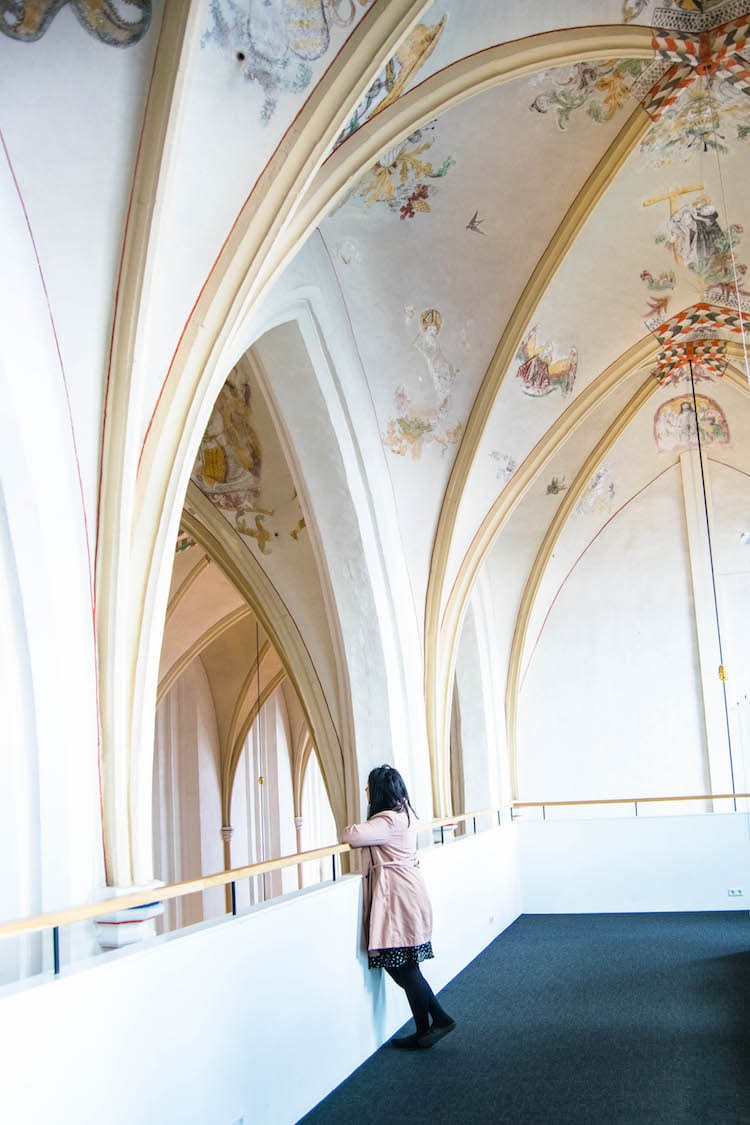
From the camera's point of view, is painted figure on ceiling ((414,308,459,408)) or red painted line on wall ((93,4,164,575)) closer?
red painted line on wall ((93,4,164,575))

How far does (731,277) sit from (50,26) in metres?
7.30

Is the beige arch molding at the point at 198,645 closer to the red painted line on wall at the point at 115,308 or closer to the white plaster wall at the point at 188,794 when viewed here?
the white plaster wall at the point at 188,794

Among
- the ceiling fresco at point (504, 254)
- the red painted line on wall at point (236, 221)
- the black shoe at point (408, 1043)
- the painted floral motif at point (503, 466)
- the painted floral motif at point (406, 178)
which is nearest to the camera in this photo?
the red painted line on wall at point (236, 221)

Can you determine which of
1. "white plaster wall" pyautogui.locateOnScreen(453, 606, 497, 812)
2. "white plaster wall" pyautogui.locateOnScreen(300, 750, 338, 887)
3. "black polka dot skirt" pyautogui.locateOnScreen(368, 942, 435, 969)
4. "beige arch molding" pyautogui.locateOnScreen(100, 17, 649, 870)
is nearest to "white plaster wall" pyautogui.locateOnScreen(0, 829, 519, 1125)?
"black polka dot skirt" pyautogui.locateOnScreen(368, 942, 435, 969)

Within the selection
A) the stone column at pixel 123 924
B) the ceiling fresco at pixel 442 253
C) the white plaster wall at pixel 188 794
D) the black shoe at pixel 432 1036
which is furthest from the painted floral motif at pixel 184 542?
the stone column at pixel 123 924

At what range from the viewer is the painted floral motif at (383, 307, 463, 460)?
9039 mm

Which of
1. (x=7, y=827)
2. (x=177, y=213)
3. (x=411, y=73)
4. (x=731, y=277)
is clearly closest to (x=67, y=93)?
(x=177, y=213)

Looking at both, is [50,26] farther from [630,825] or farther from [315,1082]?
[630,825]

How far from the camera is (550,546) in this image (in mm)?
13914

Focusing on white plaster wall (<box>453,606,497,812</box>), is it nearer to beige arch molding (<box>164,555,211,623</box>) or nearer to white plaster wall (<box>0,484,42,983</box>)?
beige arch molding (<box>164,555,211,623</box>)

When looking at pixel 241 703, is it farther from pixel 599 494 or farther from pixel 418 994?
pixel 418 994

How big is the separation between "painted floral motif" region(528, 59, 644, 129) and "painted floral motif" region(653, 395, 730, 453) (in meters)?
6.07

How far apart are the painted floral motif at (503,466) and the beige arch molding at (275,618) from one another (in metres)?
2.52

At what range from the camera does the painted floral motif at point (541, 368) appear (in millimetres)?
9656
